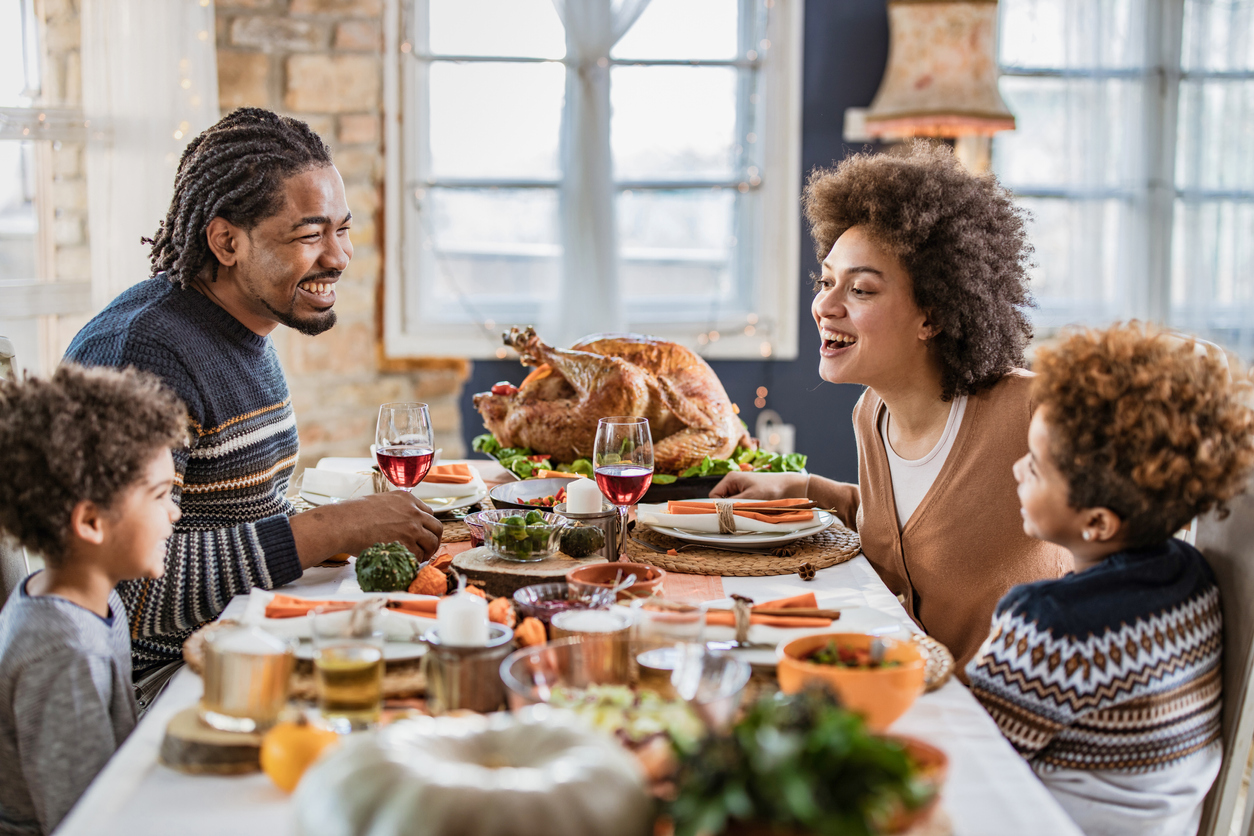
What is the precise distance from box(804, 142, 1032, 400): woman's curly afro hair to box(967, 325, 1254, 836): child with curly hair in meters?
0.70

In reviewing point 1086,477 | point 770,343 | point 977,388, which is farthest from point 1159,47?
point 1086,477

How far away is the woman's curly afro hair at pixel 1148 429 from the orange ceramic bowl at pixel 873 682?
368 mm

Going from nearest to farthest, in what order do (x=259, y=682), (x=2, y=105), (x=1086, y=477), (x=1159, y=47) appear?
(x=259, y=682) < (x=1086, y=477) < (x=2, y=105) < (x=1159, y=47)

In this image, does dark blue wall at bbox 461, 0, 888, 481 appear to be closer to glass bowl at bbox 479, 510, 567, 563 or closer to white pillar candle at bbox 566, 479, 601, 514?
white pillar candle at bbox 566, 479, 601, 514

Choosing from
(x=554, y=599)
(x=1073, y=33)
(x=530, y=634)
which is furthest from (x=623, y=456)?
(x=1073, y=33)

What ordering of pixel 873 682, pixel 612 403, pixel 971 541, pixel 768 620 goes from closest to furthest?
pixel 873 682, pixel 768 620, pixel 971 541, pixel 612 403

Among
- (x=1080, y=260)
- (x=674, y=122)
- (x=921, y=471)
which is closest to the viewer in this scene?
(x=921, y=471)

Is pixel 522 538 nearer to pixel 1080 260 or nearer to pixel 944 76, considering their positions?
pixel 944 76

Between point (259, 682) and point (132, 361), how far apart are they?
3.07 feet

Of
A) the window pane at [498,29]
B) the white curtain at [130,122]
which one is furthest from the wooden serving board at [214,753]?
the window pane at [498,29]

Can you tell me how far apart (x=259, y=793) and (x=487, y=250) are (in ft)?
11.7

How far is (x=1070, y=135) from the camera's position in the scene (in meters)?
4.46

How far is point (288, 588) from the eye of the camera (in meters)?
1.60

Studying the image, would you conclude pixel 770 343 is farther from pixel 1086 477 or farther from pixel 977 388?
pixel 1086 477
